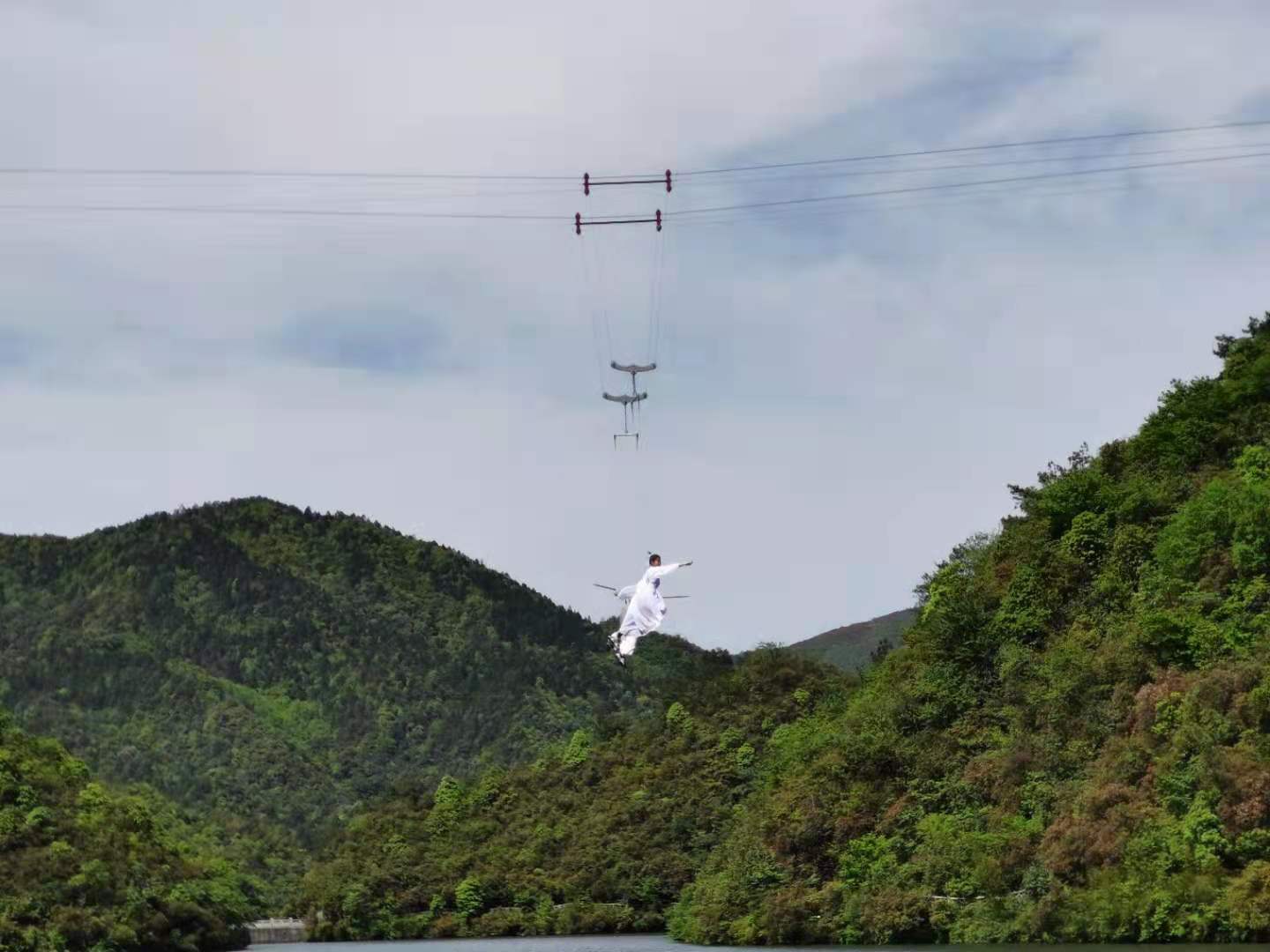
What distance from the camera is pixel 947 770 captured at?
81.1 m

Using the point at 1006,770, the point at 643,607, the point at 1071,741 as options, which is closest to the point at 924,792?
the point at 1006,770

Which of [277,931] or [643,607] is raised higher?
[643,607]

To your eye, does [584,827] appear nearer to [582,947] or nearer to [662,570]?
[582,947]

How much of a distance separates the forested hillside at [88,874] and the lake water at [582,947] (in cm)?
682

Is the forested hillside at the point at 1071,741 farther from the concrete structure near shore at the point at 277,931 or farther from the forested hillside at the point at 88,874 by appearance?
the concrete structure near shore at the point at 277,931

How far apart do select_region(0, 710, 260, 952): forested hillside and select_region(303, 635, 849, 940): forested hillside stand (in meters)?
11.2

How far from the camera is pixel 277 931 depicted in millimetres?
130875

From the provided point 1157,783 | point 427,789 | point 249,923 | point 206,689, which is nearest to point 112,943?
point 249,923

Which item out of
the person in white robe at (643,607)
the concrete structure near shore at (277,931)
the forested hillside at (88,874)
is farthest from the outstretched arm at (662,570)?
the concrete structure near shore at (277,931)

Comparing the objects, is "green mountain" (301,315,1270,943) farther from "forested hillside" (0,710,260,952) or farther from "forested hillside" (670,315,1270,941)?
"forested hillside" (0,710,260,952)

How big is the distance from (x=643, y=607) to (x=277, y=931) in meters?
89.7

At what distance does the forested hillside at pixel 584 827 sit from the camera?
→ 4380 inches

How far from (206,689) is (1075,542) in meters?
130

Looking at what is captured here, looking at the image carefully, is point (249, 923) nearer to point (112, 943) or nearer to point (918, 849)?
point (112, 943)
